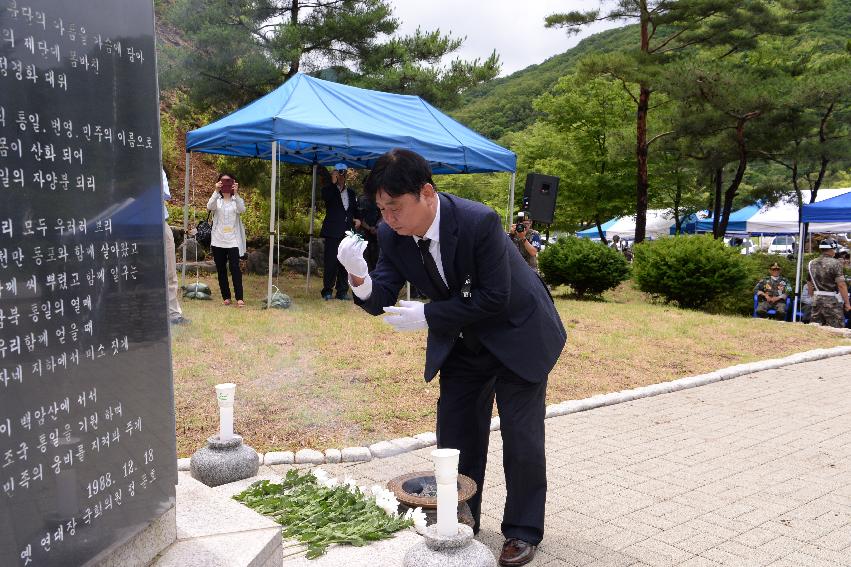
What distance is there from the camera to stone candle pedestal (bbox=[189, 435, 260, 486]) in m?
3.55

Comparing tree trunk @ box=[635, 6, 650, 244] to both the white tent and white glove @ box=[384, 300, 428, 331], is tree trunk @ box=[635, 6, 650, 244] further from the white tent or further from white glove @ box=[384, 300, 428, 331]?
white glove @ box=[384, 300, 428, 331]

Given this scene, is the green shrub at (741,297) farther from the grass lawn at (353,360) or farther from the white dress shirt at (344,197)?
the white dress shirt at (344,197)

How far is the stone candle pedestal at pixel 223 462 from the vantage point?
3.55 metres

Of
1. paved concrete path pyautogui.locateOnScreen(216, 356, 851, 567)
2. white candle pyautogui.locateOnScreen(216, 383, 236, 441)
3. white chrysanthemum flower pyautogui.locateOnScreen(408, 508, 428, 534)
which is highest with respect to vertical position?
white candle pyautogui.locateOnScreen(216, 383, 236, 441)

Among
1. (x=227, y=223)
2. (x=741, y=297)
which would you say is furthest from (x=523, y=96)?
(x=227, y=223)

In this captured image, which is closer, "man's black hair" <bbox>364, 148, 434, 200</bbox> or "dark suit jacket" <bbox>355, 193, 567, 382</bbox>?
"man's black hair" <bbox>364, 148, 434, 200</bbox>

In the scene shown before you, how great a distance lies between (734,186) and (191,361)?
59.7 ft

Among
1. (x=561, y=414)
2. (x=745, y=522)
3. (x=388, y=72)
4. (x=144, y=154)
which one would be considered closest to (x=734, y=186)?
(x=388, y=72)

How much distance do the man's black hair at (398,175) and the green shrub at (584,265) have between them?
37.5 ft

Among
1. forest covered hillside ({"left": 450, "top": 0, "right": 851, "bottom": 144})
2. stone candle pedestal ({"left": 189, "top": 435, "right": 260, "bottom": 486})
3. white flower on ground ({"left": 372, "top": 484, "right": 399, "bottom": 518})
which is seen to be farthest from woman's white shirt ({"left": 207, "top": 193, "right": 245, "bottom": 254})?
forest covered hillside ({"left": 450, "top": 0, "right": 851, "bottom": 144})

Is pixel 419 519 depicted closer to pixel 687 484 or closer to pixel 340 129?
pixel 687 484

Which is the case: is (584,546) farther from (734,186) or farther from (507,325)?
(734,186)

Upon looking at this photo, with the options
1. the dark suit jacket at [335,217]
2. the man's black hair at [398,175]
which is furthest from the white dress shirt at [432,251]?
the dark suit jacket at [335,217]

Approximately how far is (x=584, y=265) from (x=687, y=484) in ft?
Answer: 31.9
